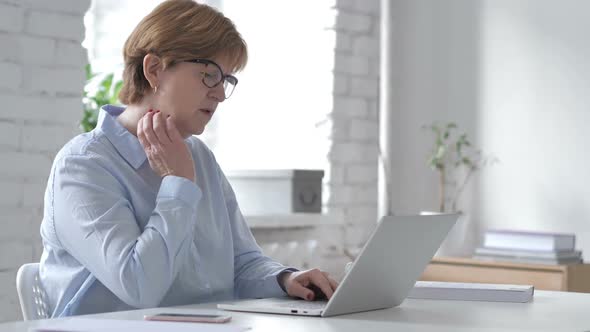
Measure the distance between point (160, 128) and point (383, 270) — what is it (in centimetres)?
57

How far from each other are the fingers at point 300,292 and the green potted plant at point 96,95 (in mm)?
1647

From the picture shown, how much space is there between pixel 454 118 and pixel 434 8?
49 centimetres

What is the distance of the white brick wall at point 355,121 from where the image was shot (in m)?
3.97

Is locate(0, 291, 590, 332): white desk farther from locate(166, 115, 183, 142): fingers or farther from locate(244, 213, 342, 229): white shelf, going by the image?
locate(244, 213, 342, 229): white shelf

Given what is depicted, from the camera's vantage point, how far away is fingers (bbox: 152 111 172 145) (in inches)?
76.3

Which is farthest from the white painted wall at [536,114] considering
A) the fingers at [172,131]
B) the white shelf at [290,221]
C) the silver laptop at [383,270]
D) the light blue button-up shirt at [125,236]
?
the fingers at [172,131]

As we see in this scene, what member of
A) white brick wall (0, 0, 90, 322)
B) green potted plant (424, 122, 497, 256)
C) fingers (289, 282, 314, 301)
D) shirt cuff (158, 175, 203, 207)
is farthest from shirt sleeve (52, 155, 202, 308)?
green potted plant (424, 122, 497, 256)

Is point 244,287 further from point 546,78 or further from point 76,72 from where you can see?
point 546,78

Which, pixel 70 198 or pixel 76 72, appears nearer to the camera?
pixel 70 198

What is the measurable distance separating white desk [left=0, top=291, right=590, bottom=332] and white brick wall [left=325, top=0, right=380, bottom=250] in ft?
6.93

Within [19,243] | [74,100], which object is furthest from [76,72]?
[19,243]

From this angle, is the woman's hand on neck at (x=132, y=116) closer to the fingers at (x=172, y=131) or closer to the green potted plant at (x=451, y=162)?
the fingers at (x=172, y=131)

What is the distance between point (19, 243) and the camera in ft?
8.97

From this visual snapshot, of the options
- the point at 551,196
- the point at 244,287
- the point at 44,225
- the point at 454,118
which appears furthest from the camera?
the point at 454,118
